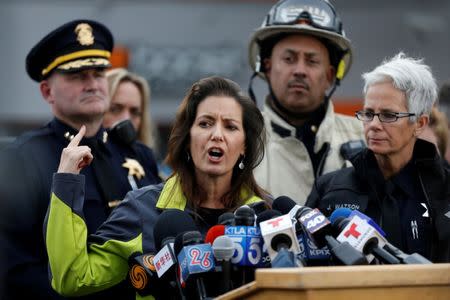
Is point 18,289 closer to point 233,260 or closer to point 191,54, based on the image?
point 233,260

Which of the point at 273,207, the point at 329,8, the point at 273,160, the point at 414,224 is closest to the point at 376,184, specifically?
the point at 414,224

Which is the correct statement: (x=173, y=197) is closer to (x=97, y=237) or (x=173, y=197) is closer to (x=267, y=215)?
(x=97, y=237)

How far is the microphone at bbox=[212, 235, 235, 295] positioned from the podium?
478mm

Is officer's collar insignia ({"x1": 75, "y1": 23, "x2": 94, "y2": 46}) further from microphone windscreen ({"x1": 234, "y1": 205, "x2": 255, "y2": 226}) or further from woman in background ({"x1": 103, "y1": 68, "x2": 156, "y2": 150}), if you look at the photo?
microphone windscreen ({"x1": 234, "y1": 205, "x2": 255, "y2": 226})

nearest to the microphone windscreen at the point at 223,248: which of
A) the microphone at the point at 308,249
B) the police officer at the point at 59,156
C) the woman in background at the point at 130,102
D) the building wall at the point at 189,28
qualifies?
the microphone at the point at 308,249

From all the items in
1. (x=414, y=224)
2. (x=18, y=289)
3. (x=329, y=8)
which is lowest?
(x=18, y=289)

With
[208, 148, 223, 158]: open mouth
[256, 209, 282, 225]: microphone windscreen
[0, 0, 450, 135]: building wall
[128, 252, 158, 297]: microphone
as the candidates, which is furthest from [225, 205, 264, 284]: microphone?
[0, 0, 450, 135]: building wall

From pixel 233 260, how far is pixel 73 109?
7.99ft

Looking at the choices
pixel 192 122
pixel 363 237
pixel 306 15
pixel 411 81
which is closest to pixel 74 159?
pixel 192 122

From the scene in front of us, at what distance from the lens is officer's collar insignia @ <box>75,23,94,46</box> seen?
23.3 feet

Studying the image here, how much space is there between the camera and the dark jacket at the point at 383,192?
5.63m

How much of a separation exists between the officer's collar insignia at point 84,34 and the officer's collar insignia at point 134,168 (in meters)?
0.73

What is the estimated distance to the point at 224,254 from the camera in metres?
4.50

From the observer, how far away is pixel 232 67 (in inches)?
819
